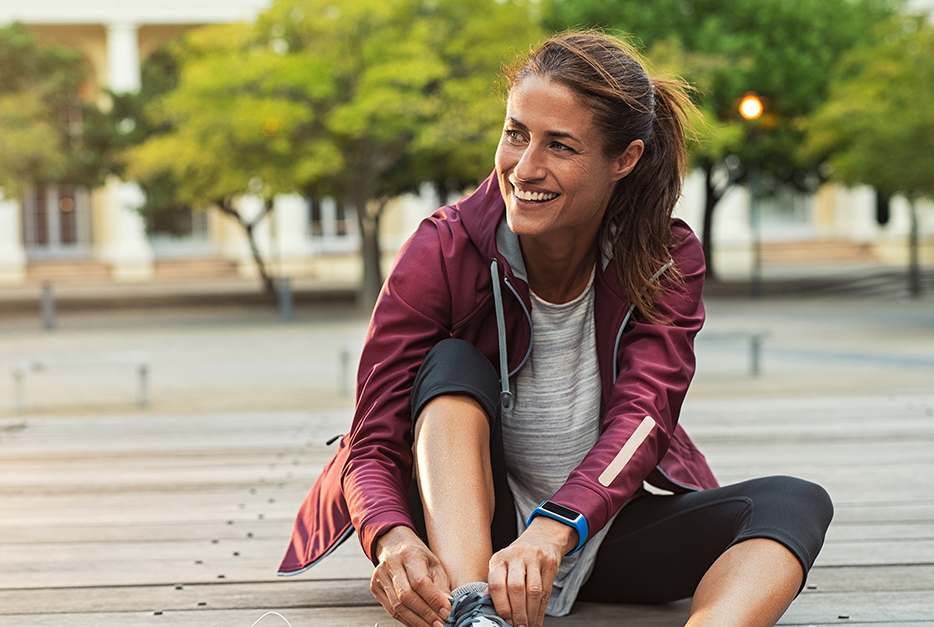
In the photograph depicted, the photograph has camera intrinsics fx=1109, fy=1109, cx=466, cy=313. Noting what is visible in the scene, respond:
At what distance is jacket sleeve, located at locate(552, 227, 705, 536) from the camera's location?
1.97 meters

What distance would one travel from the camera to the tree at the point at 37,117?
64.8 feet

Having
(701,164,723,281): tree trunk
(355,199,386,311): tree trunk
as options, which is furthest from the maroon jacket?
(701,164,723,281): tree trunk

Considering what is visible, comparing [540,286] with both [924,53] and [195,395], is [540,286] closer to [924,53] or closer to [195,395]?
[195,395]

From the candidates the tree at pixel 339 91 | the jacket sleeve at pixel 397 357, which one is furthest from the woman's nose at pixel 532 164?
the tree at pixel 339 91

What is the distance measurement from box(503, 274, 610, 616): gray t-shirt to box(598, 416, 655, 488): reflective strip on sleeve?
210 millimetres

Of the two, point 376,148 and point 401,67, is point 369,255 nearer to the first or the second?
point 376,148

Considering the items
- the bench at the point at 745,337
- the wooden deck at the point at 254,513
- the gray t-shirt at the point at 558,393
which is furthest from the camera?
the bench at the point at 745,337

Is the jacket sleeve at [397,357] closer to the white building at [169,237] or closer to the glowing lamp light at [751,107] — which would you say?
the glowing lamp light at [751,107]

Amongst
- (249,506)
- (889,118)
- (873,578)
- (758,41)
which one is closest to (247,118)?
(889,118)

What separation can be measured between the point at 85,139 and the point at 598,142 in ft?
78.3

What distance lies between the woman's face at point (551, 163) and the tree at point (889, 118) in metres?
13.5

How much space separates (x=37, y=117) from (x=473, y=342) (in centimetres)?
2278

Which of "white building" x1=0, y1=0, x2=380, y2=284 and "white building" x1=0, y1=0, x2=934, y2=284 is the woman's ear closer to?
"white building" x1=0, y1=0, x2=934, y2=284

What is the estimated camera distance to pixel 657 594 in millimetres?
2404
